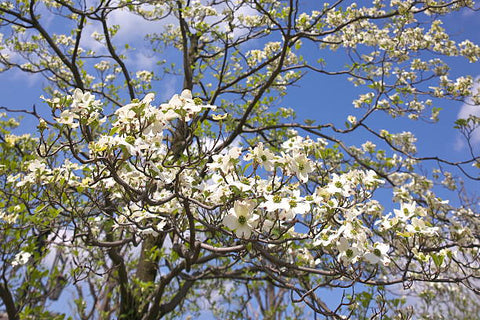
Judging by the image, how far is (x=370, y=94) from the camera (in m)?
6.39

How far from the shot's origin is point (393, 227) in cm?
252

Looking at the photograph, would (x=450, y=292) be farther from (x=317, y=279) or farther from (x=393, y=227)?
(x=393, y=227)

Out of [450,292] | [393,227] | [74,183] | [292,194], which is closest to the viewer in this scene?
[292,194]

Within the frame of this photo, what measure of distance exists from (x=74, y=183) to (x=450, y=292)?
905cm

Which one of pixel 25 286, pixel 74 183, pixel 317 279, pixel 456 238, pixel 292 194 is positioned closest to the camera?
pixel 292 194

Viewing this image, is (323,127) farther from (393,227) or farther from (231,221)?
(231,221)

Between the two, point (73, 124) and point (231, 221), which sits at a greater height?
point (73, 124)

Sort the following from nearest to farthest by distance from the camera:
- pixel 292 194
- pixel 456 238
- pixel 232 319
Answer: pixel 292 194, pixel 456 238, pixel 232 319

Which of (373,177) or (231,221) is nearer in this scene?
(231,221)

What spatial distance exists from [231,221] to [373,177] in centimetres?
124

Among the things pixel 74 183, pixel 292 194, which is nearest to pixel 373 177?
pixel 292 194

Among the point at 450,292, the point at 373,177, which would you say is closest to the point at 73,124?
the point at 373,177

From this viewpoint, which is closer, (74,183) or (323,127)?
(74,183)

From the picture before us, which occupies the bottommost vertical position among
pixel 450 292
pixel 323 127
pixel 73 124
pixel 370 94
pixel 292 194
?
pixel 292 194
